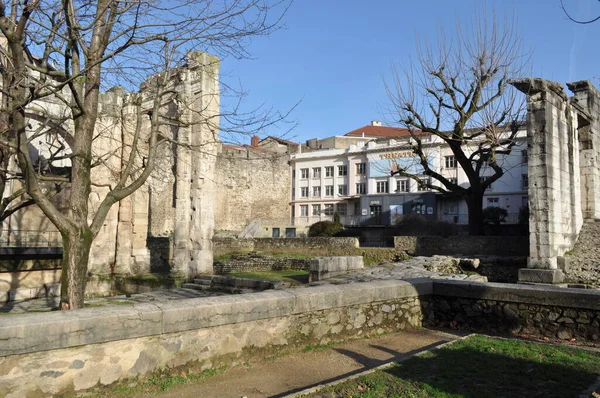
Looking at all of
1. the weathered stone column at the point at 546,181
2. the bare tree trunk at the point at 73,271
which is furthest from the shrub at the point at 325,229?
the bare tree trunk at the point at 73,271

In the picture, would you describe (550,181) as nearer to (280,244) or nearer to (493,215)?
(280,244)

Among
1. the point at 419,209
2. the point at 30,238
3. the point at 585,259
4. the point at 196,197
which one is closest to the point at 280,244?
the point at 196,197

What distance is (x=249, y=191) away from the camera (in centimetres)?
4684

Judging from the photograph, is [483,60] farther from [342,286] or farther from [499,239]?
[342,286]

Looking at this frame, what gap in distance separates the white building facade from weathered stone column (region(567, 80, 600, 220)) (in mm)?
15703

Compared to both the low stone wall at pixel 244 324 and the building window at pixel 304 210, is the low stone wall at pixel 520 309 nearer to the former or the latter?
the low stone wall at pixel 244 324

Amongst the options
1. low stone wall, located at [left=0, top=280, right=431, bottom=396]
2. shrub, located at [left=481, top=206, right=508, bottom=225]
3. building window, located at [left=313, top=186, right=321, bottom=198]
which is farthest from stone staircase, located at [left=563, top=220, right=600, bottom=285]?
building window, located at [left=313, top=186, right=321, bottom=198]

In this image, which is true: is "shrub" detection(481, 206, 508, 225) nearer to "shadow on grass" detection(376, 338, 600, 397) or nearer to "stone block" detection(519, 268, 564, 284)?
"stone block" detection(519, 268, 564, 284)

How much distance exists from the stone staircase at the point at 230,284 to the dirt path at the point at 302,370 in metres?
5.52

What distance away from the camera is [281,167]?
2009 inches

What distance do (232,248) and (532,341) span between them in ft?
67.8

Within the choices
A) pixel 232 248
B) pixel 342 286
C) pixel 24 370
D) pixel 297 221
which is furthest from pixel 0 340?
pixel 297 221

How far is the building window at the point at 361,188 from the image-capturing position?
4718cm

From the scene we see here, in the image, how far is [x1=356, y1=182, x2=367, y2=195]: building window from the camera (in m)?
47.2
